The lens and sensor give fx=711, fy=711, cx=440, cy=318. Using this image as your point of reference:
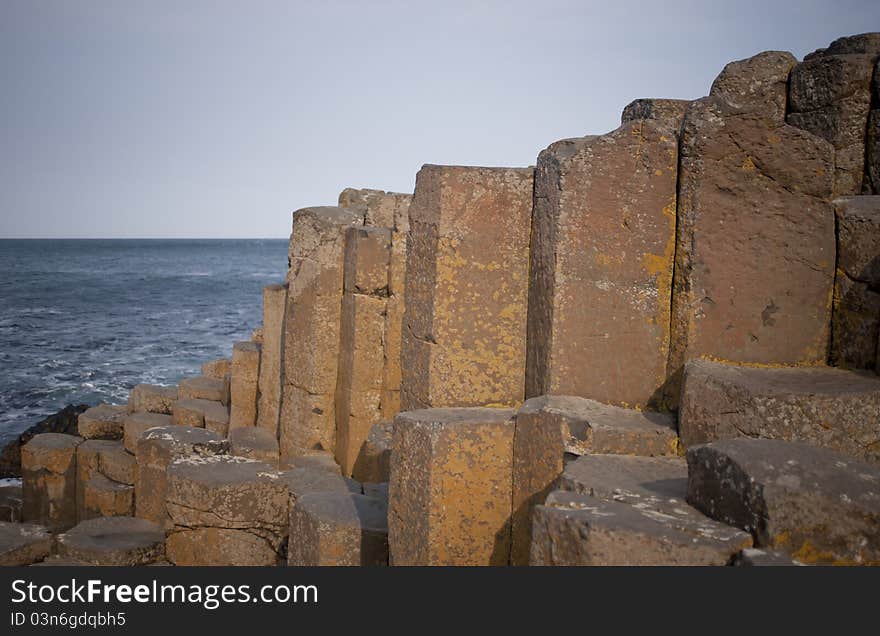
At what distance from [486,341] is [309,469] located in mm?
3669

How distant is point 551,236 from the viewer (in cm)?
402

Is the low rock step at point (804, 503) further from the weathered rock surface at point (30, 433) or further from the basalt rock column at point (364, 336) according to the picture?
the weathered rock surface at point (30, 433)

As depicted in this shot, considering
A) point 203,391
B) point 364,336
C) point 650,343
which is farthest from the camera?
point 203,391

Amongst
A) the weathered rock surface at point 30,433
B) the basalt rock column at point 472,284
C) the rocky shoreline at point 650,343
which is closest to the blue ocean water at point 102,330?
the weathered rock surface at point 30,433

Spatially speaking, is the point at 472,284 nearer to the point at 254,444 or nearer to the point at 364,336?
the point at 364,336

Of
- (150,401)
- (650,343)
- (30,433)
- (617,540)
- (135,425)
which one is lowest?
(30,433)

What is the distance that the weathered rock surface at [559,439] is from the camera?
12.0 ft

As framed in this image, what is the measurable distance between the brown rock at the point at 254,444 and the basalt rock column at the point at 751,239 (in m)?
5.78

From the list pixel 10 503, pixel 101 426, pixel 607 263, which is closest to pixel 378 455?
pixel 607 263

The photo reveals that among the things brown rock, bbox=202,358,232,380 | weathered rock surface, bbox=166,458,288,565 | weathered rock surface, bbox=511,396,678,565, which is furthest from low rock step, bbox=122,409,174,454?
weathered rock surface, bbox=511,396,678,565

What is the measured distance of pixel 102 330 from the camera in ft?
117

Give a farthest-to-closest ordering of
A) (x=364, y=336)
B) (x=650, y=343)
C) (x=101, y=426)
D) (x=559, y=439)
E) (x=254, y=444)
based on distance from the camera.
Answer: (x=101, y=426) → (x=254, y=444) → (x=364, y=336) → (x=650, y=343) → (x=559, y=439)

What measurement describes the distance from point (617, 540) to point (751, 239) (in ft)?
7.04

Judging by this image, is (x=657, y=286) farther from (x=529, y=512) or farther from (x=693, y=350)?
(x=529, y=512)
